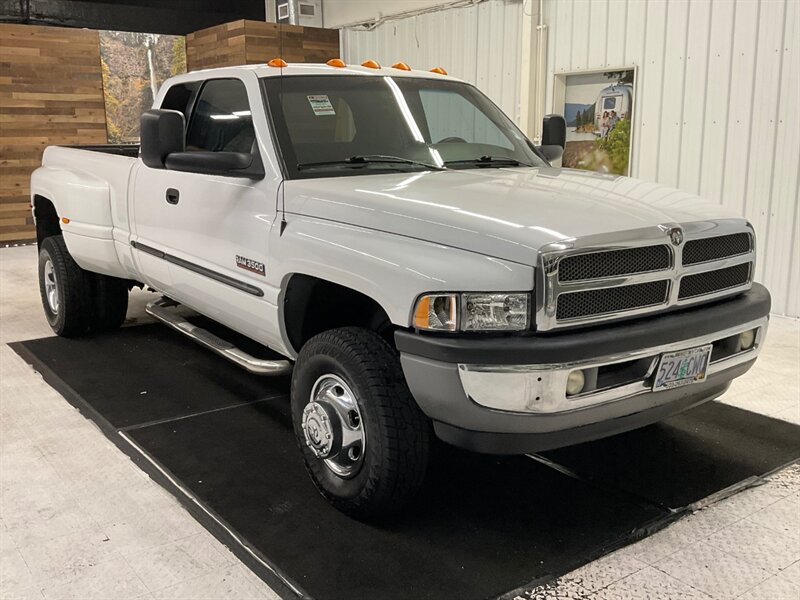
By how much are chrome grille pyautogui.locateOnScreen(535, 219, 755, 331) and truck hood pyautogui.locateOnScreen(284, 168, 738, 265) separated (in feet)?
0.16

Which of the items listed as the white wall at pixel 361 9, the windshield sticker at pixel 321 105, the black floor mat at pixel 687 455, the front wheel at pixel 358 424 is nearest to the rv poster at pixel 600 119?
the white wall at pixel 361 9

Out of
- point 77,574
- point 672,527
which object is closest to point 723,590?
point 672,527

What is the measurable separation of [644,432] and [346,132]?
205cm

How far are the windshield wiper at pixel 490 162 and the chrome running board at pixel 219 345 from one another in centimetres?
118

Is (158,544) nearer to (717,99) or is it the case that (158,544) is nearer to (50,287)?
(50,287)

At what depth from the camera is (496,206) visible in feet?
8.80

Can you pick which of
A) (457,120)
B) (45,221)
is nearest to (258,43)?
(45,221)

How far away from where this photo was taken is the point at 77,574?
8.43 feet

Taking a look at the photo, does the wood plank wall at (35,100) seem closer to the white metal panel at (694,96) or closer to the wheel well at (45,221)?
the wheel well at (45,221)

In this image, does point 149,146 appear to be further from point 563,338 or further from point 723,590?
point 723,590

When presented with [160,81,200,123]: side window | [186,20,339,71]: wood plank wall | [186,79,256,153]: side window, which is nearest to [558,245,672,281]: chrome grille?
[186,79,256,153]: side window

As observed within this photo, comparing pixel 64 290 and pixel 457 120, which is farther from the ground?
pixel 457 120

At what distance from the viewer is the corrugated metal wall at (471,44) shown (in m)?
8.25

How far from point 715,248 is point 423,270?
3.84 ft
